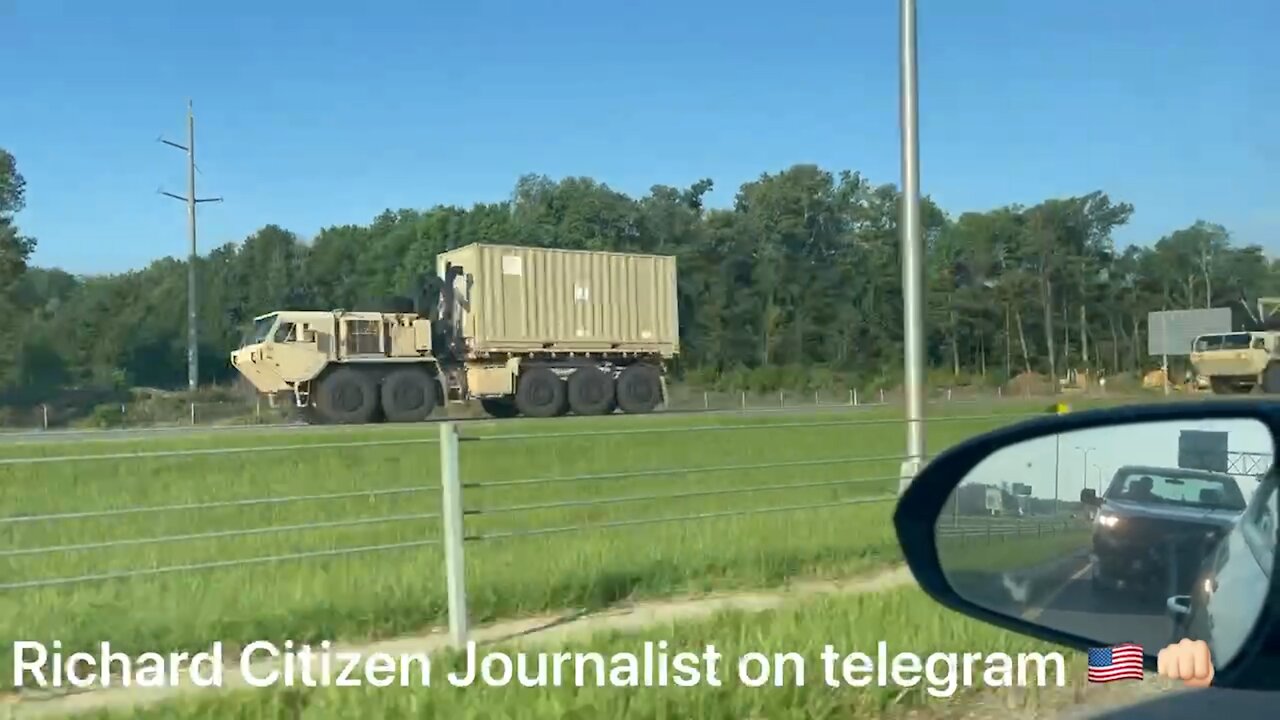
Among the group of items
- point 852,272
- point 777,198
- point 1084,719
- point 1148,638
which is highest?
point 777,198

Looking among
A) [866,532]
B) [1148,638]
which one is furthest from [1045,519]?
[866,532]

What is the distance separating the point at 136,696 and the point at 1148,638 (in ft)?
15.5

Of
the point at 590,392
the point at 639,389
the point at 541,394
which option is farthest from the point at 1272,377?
the point at 541,394

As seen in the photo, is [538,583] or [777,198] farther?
[777,198]

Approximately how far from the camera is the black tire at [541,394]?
30.1 m

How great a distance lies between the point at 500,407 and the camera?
31281 millimetres

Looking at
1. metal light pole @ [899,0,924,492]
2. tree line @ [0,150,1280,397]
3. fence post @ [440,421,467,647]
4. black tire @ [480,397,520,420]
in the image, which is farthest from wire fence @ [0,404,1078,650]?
tree line @ [0,150,1280,397]

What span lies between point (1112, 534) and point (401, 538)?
8357 mm

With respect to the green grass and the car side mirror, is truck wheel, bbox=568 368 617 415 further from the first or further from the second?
the car side mirror

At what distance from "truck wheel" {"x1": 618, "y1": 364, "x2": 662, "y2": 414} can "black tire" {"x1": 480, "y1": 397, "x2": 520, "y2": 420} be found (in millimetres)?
2805

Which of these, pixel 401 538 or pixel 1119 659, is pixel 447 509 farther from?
pixel 1119 659

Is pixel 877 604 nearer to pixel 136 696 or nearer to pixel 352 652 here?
pixel 352 652

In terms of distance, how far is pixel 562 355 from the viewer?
103ft

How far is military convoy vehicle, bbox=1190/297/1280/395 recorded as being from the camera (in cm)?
3716
